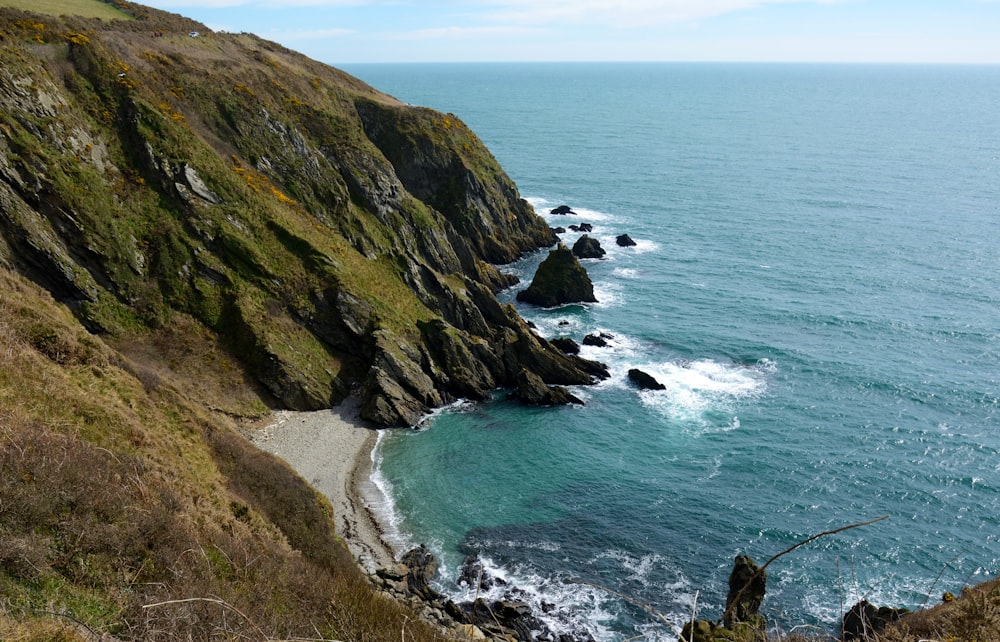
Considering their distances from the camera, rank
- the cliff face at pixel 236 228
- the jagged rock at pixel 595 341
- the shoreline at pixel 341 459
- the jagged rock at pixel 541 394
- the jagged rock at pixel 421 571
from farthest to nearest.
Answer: the jagged rock at pixel 595 341 < the jagged rock at pixel 541 394 < the cliff face at pixel 236 228 < the shoreline at pixel 341 459 < the jagged rock at pixel 421 571

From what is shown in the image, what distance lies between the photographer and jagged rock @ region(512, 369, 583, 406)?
184ft

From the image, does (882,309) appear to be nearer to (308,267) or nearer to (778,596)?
(778,596)

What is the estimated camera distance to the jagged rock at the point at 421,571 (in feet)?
115

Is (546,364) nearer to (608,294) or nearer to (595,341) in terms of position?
(595,341)

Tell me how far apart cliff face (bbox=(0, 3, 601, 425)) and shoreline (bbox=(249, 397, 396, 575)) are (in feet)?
5.56

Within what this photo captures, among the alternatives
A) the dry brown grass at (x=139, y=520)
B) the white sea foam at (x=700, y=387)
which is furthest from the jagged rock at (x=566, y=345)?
the dry brown grass at (x=139, y=520)

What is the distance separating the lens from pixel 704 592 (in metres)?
36.4

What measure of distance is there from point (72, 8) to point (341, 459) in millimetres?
66161

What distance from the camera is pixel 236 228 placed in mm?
57594

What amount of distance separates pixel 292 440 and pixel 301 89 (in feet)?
177

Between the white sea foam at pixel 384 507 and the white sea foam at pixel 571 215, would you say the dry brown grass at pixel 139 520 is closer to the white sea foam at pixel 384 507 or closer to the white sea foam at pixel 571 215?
the white sea foam at pixel 384 507

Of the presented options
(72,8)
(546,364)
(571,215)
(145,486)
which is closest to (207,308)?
(546,364)

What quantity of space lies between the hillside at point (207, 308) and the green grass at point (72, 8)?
2911mm

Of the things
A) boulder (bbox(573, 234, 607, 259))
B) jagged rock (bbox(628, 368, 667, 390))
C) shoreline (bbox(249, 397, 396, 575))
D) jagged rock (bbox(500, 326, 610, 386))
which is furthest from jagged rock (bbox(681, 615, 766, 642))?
boulder (bbox(573, 234, 607, 259))
